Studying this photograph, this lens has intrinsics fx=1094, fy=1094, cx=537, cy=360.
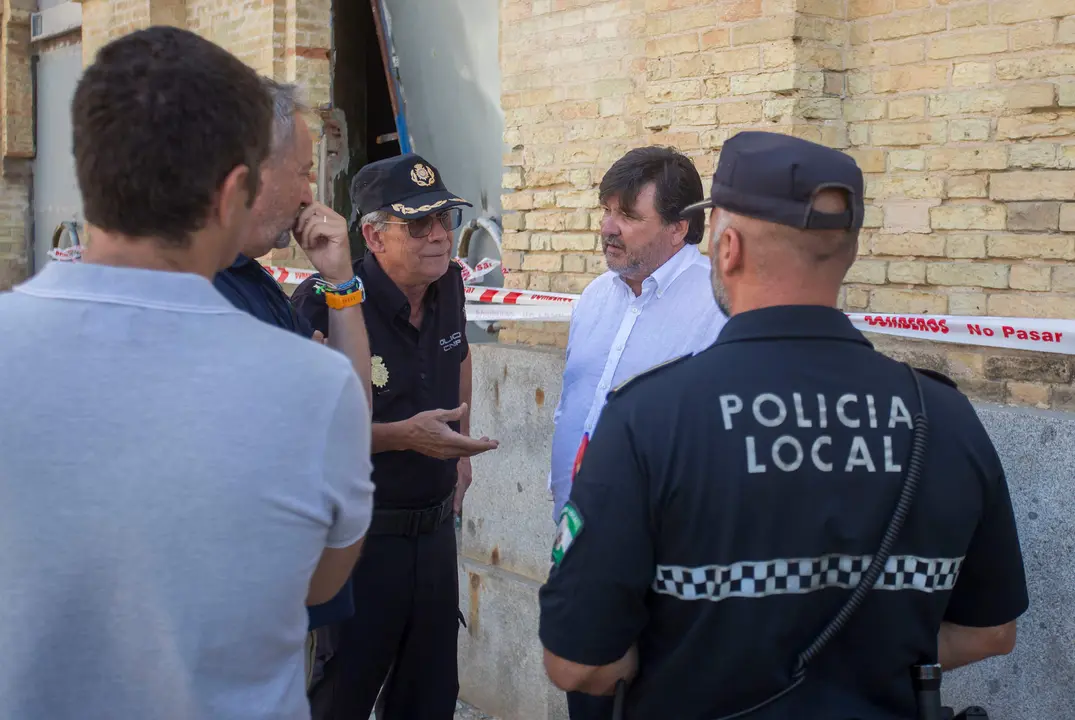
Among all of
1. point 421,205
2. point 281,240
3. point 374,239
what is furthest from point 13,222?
point 281,240

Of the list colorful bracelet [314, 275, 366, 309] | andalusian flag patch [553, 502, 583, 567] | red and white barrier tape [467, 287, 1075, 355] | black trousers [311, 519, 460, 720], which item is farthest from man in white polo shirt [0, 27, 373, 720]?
red and white barrier tape [467, 287, 1075, 355]

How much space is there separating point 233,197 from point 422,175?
6.68 feet

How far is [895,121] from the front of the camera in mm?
3840

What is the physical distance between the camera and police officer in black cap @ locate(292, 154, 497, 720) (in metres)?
3.26

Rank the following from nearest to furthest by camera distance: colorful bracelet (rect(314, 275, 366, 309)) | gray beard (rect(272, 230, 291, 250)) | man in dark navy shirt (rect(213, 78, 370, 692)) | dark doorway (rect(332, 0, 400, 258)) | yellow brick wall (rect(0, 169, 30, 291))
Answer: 1. man in dark navy shirt (rect(213, 78, 370, 692))
2. gray beard (rect(272, 230, 291, 250))
3. colorful bracelet (rect(314, 275, 366, 309))
4. dark doorway (rect(332, 0, 400, 258))
5. yellow brick wall (rect(0, 169, 30, 291))

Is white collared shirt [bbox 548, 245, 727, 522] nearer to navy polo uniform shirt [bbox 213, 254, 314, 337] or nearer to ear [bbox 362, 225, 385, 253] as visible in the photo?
ear [bbox 362, 225, 385, 253]

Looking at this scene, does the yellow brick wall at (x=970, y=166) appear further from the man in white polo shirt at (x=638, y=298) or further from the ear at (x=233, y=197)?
the ear at (x=233, y=197)

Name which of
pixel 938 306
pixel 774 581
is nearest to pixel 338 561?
pixel 774 581

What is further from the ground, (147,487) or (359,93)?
(359,93)

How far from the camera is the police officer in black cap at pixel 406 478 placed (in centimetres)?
326

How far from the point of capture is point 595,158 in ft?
15.5

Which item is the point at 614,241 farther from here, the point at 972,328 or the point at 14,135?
the point at 14,135

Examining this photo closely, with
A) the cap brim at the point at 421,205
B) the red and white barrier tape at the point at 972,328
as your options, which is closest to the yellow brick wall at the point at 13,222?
the red and white barrier tape at the point at 972,328

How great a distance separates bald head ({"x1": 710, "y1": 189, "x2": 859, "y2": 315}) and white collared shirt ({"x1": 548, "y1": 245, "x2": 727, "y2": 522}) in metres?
1.34
